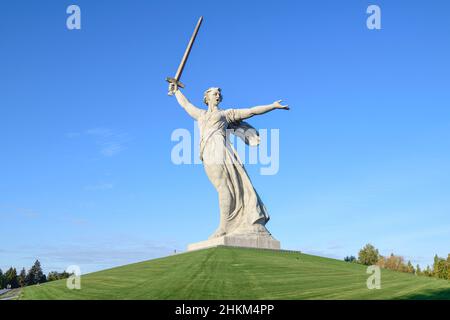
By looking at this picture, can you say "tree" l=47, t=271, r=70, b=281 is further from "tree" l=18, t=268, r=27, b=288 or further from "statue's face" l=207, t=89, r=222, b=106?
"statue's face" l=207, t=89, r=222, b=106

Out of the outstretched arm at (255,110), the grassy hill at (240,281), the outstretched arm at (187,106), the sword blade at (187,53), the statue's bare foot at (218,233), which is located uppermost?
the sword blade at (187,53)

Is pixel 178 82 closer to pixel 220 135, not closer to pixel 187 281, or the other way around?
pixel 220 135

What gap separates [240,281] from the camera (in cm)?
1702

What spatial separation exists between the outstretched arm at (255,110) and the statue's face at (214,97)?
1.13m

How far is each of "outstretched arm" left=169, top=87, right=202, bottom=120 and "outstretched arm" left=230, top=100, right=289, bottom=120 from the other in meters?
2.21

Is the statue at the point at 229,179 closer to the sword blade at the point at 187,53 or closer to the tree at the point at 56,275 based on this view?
the sword blade at the point at 187,53

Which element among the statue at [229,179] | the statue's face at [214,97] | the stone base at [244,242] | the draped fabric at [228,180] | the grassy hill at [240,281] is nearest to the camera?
the grassy hill at [240,281]

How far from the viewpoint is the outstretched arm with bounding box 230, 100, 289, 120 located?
86.5 feet

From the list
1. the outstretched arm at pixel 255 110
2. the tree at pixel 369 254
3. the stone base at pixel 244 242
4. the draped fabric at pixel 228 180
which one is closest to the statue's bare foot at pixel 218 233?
the draped fabric at pixel 228 180

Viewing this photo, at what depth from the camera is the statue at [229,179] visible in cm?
2552

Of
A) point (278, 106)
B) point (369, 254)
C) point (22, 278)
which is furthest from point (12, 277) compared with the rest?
point (278, 106)

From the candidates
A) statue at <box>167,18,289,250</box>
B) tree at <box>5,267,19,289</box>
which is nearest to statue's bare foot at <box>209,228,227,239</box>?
statue at <box>167,18,289,250</box>

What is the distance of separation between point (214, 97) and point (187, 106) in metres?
1.73
